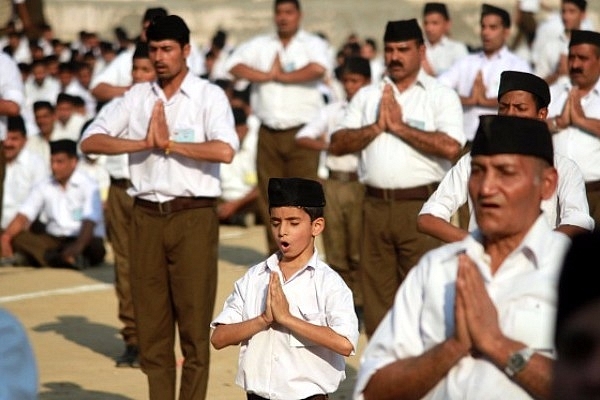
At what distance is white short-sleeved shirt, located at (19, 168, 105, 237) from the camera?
55.3ft

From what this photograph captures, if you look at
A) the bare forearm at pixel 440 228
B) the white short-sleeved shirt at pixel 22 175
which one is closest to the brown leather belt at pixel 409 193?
the bare forearm at pixel 440 228

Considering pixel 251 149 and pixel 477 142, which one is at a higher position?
pixel 477 142

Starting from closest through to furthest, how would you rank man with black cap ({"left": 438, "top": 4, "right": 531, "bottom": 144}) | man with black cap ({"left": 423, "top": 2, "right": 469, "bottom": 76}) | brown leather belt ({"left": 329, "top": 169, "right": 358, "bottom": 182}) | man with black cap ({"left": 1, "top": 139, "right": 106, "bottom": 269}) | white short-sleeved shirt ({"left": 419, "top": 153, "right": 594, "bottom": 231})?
white short-sleeved shirt ({"left": 419, "top": 153, "right": 594, "bottom": 231}) < man with black cap ({"left": 438, "top": 4, "right": 531, "bottom": 144}) < brown leather belt ({"left": 329, "top": 169, "right": 358, "bottom": 182}) < man with black cap ({"left": 1, "top": 139, "right": 106, "bottom": 269}) < man with black cap ({"left": 423, "top": 2, "right": 469, "bottom": 76})

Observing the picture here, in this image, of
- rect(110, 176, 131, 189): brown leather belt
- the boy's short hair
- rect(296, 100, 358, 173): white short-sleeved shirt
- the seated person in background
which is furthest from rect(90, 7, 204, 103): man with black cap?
the boy's short hair

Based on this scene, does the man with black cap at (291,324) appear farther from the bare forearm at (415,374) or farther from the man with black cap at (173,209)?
the bare forearm at (415,374)

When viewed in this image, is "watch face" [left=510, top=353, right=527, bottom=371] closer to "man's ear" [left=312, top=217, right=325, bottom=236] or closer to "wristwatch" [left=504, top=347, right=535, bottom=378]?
"wristwatch" [left=504, top=347, right=535, bottom=378]

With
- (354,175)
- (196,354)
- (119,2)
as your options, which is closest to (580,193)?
(196,354)

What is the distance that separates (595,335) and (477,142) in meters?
1.80

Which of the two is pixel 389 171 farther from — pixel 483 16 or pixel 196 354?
pixel 483 16

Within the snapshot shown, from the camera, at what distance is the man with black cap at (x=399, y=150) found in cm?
1077

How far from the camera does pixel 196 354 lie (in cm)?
966

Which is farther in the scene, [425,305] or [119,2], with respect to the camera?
[119,2]

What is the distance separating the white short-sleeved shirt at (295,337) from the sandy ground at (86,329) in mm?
3315

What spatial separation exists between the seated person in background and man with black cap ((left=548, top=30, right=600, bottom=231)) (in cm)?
885
